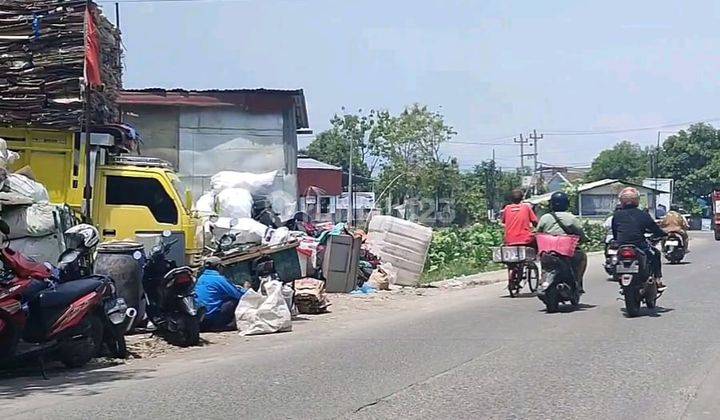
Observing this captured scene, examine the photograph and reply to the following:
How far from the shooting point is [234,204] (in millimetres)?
19750

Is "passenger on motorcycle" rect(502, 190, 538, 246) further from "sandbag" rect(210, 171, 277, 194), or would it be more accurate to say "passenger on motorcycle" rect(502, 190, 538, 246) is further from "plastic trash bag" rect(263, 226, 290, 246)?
"sandbag" rect(210, 171, 277, 194)

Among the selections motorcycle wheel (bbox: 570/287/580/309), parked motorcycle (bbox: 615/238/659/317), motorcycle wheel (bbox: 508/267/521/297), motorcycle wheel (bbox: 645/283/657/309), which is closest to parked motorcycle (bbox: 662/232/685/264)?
motorcycle wheel (bbox: 508/267/521/297)

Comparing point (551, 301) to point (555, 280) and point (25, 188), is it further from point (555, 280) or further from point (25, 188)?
point (25, 188)

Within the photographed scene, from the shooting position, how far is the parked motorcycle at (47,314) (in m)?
9.56

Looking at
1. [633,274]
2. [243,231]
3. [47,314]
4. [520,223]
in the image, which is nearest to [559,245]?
[633,274]

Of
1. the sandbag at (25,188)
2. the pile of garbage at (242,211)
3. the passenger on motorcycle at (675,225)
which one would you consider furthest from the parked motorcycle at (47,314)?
the passenger on motorcycle at (675,225)

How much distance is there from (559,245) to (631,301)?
1.37 m

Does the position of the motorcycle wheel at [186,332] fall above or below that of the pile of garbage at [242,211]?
below

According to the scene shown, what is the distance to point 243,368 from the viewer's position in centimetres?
1015

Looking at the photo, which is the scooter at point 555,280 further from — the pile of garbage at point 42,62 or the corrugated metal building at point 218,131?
the corrugated metal building at point 218,131

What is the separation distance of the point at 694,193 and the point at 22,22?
70.7 meters

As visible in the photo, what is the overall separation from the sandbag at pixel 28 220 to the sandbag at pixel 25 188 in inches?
5.4

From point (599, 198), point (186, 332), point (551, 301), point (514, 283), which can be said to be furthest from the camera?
point (599, 198)

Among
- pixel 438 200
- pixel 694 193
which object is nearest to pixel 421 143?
pixel 438 200
